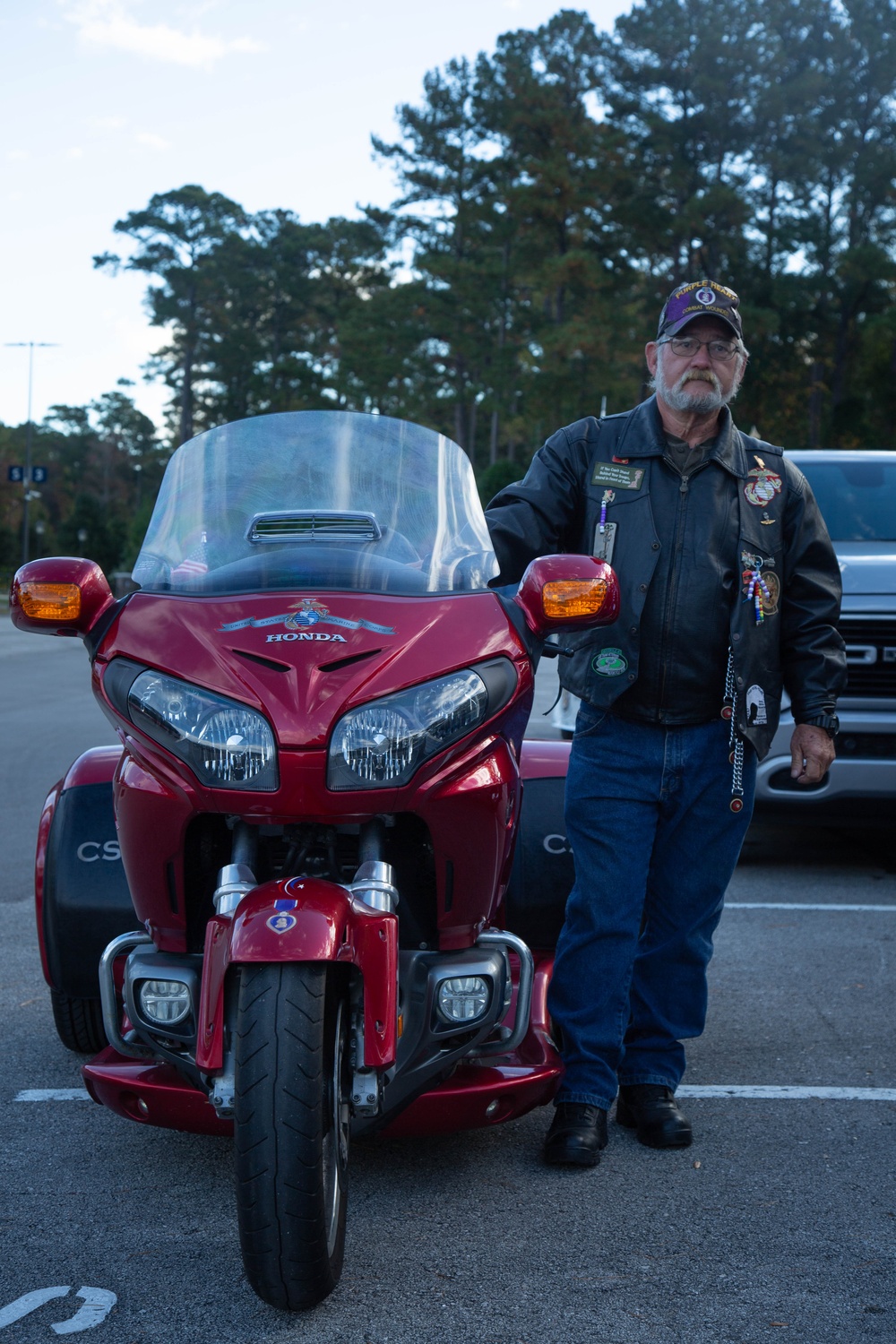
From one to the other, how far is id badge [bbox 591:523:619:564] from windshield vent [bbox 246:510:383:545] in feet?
2.53

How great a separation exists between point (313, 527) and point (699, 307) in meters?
1.22

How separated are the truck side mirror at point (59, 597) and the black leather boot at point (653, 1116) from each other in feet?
Result: 5.91

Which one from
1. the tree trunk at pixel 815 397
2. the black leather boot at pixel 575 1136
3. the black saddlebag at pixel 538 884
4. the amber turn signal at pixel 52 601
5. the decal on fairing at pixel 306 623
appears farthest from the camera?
the tree trunk at pixel 815 397

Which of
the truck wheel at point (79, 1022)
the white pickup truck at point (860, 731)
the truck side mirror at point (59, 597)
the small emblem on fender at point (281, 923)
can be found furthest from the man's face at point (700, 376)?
the white pickup truck at point (860, 731)

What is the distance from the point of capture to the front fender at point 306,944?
8.44ft

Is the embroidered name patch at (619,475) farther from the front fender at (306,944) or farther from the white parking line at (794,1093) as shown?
the white parking line at (794,1093)

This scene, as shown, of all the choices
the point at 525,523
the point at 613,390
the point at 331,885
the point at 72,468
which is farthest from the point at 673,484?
the point at 72,468

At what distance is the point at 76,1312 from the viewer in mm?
2754

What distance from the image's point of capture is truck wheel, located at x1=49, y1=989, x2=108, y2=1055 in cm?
412

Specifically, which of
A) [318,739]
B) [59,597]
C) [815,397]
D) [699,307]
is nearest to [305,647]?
[318,739]

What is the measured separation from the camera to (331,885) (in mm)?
2730

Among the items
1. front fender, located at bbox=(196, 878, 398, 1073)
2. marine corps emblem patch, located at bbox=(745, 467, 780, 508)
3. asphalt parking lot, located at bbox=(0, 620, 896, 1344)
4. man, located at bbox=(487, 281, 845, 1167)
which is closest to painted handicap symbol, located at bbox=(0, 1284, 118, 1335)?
asphalt parking lot, located at bbox=(0, 620, 896, 1344)

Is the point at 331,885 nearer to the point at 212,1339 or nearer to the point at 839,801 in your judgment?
the point at 212,1339

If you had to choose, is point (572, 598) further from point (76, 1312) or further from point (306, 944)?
point (76, 1312)
